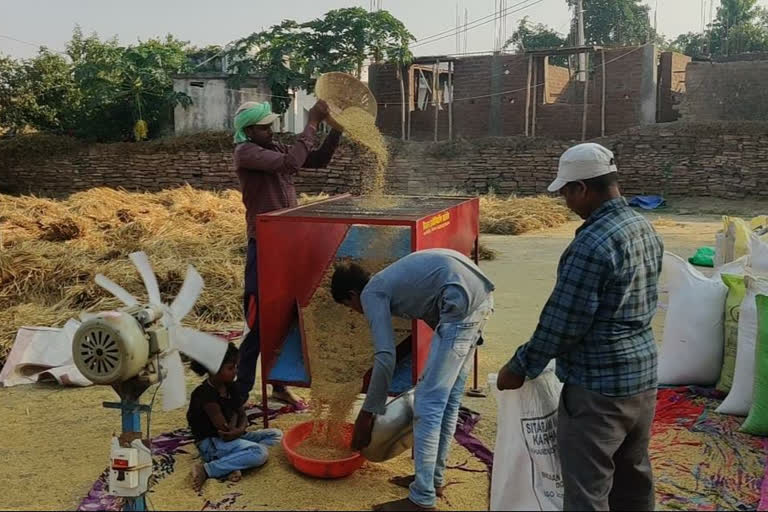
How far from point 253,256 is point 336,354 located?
738 mm

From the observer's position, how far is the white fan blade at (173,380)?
265 cm

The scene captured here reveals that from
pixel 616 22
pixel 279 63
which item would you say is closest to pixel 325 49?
pixel 279 63

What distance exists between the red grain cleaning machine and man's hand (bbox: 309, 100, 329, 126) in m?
0.50

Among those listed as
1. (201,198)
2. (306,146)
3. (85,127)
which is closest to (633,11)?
(85,127)

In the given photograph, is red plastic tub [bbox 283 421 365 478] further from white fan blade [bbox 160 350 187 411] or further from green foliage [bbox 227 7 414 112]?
green foliage [bbox 227 7 414 112]

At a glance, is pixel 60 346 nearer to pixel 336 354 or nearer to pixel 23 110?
pixel 336 354

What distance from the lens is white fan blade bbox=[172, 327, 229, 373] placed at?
9.09ft

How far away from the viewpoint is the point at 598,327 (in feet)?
7.98

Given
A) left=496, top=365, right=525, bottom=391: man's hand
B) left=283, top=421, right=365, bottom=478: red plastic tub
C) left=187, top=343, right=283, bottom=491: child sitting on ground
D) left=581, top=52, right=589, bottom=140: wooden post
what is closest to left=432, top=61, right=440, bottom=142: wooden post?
left=581, top=52, right=589, bottom=140: wooden post

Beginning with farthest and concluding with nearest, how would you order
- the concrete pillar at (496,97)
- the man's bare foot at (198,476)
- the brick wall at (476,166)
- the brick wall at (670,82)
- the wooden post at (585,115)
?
→ the brick wall at (670,82), the concrete pillar at (496,97), the wooden post at (585,115), the brick wall at (476,166), the man's bare foot at (198,476)

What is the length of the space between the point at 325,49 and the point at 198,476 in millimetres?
19406

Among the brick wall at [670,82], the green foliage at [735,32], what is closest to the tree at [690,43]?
the green foliage at [735,32]

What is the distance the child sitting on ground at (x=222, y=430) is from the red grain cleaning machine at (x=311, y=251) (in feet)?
0.84

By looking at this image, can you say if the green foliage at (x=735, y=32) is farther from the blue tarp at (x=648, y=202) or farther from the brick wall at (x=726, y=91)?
the blue tarp at (x=648, y=202)
